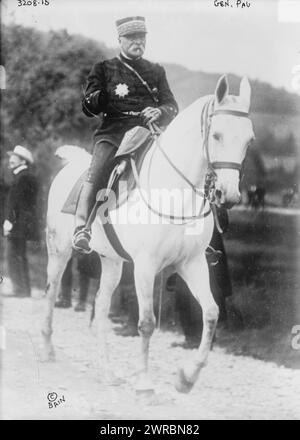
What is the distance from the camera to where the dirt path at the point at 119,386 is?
15.7ft

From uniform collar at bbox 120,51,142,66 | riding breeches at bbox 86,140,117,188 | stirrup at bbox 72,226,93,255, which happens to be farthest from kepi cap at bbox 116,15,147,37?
stirrup at bbox 72,226,93,255

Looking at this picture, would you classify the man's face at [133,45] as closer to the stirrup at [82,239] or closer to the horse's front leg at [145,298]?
the stirrup at [82,239]

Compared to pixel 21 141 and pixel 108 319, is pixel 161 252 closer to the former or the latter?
pixel 108 319

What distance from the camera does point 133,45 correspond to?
15.5ft

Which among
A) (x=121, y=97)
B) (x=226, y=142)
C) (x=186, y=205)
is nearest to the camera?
(x=226, y=142)

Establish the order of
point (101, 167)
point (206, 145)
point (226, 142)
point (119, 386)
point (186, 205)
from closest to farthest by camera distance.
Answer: point (226, 142), point (206, 145), point (186, 205), point (101, 167), point (119, 386)

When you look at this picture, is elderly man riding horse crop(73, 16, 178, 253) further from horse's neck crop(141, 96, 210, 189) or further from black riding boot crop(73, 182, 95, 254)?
horse's neck crop(141, 96, 210, 189)

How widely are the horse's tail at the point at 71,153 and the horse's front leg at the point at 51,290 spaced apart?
65 cm

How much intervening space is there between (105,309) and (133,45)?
1777mm

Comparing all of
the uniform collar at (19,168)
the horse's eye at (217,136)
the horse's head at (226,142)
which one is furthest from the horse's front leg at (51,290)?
the horse's eye at (217,136)

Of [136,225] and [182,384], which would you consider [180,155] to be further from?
[182,384]

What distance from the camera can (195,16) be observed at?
4.82 meters

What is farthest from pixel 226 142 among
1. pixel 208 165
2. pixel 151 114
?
pixel 151 114
